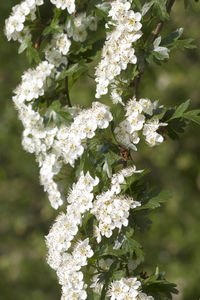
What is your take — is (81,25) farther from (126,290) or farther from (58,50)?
(126,290)

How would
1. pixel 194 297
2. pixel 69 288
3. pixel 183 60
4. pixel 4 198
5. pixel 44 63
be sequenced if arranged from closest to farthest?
pixel 69 288, pixel 44 63, pixel 194 297, pixel 183 60, pixel 4 198

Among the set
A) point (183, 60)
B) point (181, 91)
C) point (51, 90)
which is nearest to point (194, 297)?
point (181, 91)

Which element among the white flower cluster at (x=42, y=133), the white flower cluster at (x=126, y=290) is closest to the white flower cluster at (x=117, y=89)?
the white flower cluster at (x=42, y=133)

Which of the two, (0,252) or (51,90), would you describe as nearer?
(51,90)

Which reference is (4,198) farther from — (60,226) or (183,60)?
(60,226)

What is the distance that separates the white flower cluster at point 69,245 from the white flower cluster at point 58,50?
0.52m

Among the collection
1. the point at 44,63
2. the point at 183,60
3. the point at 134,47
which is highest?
the point at 183,60

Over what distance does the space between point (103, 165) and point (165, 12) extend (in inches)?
23.2

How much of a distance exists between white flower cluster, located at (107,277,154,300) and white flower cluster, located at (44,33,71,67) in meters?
0.92

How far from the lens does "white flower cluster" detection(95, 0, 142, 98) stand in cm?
192

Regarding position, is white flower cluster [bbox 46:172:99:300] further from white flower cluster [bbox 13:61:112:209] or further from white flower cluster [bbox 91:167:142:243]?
white flower cluster [bbox 13:61:112:209]

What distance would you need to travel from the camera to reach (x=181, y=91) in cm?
582

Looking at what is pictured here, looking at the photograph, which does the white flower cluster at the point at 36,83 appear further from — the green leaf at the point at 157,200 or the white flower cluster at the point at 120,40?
the green leaf at the point at 157,200

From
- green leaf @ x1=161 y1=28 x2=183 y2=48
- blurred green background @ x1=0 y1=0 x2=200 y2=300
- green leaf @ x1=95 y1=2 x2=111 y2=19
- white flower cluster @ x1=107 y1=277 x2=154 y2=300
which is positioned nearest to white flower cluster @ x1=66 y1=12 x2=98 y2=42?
green leaf @ x1=95 y1=2 x2=111 y2=19
